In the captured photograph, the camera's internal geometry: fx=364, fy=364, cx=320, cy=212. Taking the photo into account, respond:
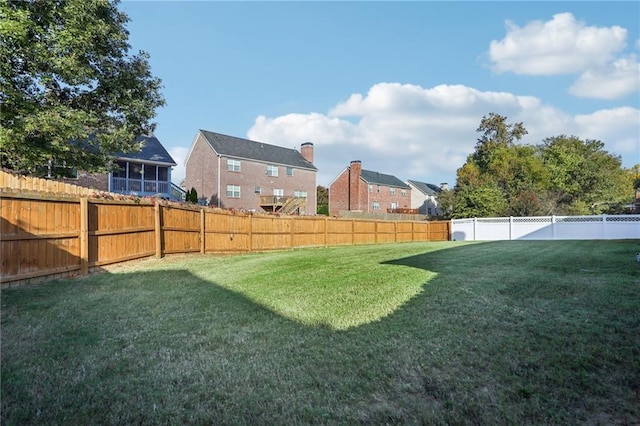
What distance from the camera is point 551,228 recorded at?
68.9ft

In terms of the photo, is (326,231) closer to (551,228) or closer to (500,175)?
(551,228)

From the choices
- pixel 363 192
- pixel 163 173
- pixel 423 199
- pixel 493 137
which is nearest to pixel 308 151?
pixel 363 192

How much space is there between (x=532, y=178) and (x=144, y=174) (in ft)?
112

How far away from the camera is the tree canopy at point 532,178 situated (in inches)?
1124

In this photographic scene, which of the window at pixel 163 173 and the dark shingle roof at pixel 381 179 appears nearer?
the window at pixel 163 173

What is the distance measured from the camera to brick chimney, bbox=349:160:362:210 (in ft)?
131

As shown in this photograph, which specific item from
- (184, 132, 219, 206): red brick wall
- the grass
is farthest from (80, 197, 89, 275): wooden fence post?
(184, 132, 219, 206): red brick wall

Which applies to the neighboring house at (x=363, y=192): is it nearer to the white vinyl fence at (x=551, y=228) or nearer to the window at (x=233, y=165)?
the window at (x=233, y=165)

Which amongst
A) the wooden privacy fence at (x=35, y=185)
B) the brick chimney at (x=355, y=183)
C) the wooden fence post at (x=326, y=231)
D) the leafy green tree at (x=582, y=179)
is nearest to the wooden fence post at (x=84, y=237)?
the wooden privacy fence at (x=35, y=185)

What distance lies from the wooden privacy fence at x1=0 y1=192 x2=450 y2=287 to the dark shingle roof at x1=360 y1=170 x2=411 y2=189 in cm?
2539

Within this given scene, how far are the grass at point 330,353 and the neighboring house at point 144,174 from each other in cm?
1902

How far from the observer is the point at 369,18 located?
40.6ft

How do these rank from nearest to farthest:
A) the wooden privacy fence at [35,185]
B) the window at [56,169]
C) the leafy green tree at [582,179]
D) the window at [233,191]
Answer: the wooden privacy fence at [35,185] < the window at [56,169] < the window at [233,191] < the leafy green tree at [582,179]

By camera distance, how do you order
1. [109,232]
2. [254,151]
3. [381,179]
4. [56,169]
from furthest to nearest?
1. [381,179]
2. [254,151]
3. [56,169]
4. [109,232]
